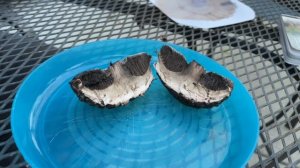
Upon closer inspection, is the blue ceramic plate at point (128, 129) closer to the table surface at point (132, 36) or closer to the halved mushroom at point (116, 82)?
the halved mushroom at point (116, 82)

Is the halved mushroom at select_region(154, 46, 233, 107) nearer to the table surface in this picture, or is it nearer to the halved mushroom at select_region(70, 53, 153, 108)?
the halved mushroom at select_region(70, 53, 153, 108)

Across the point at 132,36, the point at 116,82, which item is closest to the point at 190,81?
the point at 116,82

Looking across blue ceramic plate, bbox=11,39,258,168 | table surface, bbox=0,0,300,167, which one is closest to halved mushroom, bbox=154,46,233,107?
blue ceramic plate, bbox=11,39,258,168

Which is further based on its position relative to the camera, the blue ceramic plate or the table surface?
the table surface

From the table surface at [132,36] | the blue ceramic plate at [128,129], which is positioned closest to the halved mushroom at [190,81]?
the blue ceramic plate at [128,129]

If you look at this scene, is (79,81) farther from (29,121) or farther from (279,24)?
(279,24)

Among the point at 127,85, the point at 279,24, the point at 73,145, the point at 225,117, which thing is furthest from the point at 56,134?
the point at 279,24
